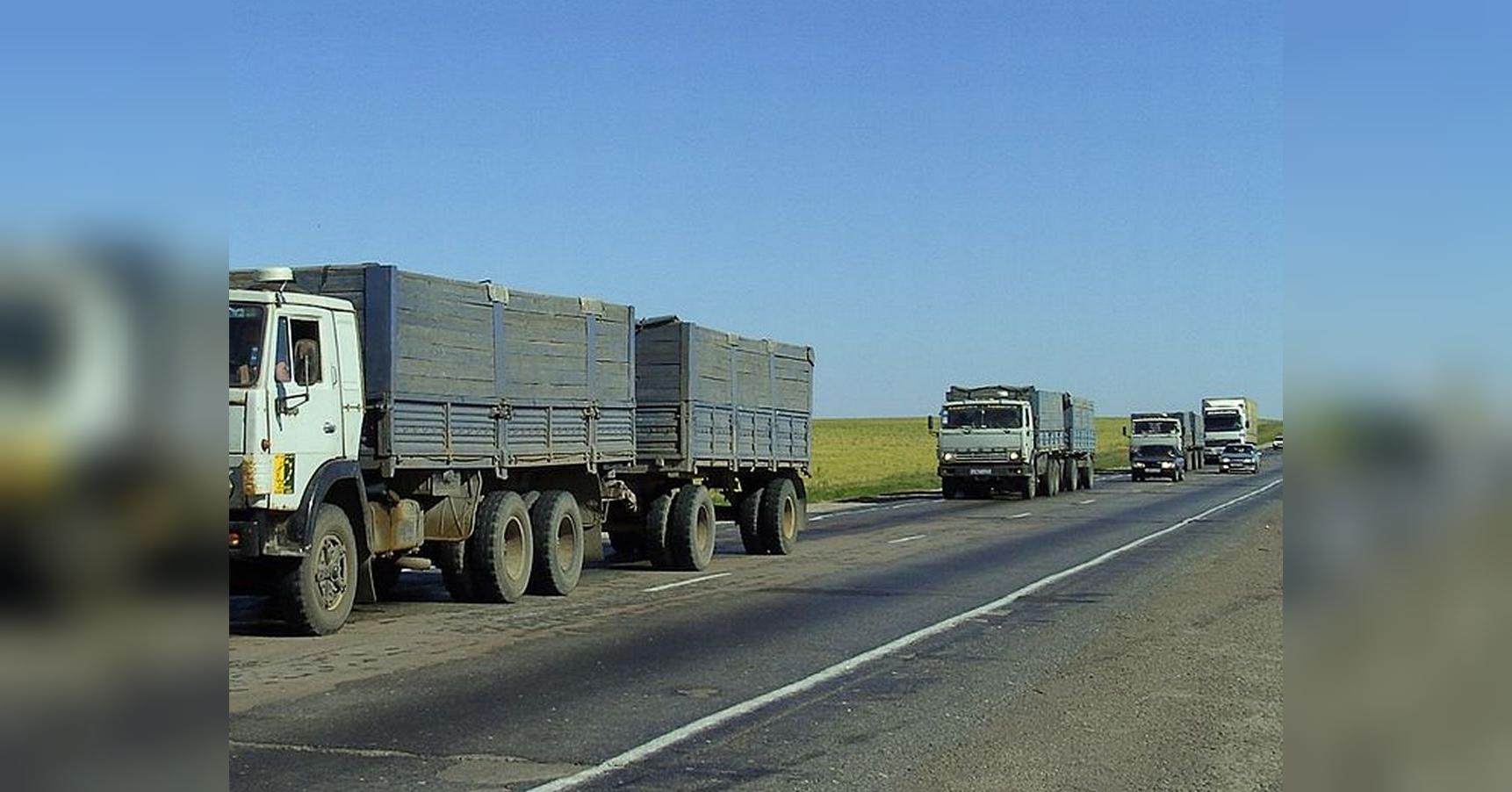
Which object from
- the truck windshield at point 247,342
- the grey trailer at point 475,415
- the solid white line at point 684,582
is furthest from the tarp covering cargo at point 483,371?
Answer: the solid white line at point 684,582

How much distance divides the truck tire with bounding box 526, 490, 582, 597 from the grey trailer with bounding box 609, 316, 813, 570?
2161 millimetres

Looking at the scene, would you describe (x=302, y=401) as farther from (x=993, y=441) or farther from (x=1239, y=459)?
(x=1239, y=459)

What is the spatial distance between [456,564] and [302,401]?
11.9ft

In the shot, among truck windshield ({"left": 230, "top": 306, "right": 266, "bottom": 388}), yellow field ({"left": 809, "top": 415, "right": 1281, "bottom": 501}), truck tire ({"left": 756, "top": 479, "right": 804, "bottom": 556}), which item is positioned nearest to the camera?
truck windshield ({"left": 230, "top": 306, "right": 266, "bottom": 388})

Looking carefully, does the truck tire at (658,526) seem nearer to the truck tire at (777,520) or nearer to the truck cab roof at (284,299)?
the truck tire at (777,520)

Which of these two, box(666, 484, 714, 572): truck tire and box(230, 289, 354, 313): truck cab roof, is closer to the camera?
box(230, 289, 354, 313): truck cab roof

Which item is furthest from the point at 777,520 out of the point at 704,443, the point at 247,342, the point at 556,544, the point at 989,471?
the point at 989,471

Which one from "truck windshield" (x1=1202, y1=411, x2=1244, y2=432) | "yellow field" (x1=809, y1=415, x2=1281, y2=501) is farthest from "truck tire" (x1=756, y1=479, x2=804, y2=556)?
"truck windshield" (x1=1202, y1=411, x2=1244, y2=432)

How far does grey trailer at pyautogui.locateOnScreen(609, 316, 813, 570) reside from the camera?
2080 centimetres

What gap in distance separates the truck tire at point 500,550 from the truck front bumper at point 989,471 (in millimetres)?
28602

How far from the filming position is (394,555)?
1587 centimetres

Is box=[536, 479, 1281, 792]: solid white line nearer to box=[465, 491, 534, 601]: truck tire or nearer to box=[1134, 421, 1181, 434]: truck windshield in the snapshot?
box=[465, 491, 534, 601]: truck tire
